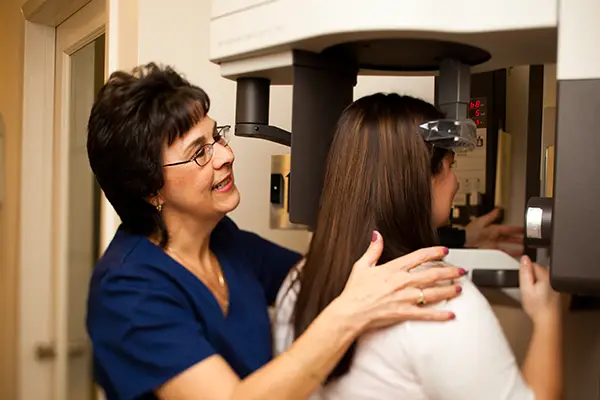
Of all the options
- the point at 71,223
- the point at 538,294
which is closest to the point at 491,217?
the point at 538,294

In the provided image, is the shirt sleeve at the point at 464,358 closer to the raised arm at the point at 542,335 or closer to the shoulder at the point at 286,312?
the raised arm at the point at 542,335

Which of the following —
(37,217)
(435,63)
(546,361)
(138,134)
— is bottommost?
(546,361)

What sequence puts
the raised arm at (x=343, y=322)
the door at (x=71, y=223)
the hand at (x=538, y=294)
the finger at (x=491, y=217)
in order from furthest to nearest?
the door at (x=71, y=223) → the finger at (x=491, y=217) → the hand at (x=538, y=294) → the raised arm at (x=343, y=322)

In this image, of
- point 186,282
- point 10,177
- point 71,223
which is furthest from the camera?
point 10,177

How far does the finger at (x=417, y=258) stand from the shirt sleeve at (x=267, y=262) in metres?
0.45

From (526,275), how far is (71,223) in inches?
67.6

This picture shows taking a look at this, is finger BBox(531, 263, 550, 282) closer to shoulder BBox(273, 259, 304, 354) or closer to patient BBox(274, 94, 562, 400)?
patient BBox(274, 94, 562, 400)

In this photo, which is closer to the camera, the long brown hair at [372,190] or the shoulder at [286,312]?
the long brown hair at [372,190]

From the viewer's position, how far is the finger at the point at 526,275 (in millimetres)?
950

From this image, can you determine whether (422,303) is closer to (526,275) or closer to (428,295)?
(428,295)

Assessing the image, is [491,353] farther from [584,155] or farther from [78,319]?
[78,319]

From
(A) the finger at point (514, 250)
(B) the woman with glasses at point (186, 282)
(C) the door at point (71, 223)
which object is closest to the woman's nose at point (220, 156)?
(B) the woman with glasses at point (186, 282)

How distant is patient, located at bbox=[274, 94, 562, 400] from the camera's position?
78 centimetres

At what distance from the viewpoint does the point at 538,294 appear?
94cm
